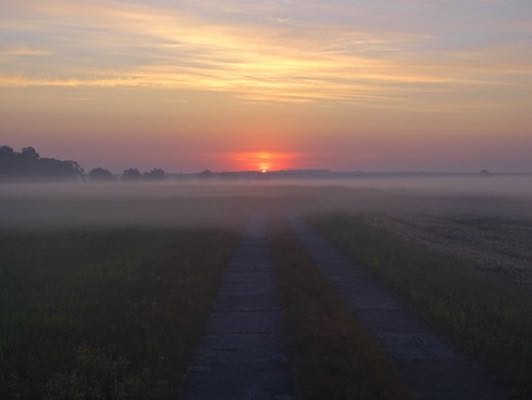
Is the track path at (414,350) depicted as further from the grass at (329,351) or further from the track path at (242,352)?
the track path at (242,352)

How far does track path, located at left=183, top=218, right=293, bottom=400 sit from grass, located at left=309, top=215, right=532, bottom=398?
298 cm

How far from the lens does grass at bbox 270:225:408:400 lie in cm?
845

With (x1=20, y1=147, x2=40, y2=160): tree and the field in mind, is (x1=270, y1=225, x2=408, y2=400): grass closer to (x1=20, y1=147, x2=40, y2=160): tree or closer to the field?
the field

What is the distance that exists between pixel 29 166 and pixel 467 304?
603 feet

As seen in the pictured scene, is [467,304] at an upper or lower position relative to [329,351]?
lower

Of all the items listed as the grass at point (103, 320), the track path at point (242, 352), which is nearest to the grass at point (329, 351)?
the track path at point (242, 352)

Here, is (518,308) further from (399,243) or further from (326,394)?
(399,243)

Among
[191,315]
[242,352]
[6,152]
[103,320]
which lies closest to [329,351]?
[242,352]

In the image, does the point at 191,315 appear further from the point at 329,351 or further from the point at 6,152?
the point at 6,152

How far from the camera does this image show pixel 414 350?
412 inches

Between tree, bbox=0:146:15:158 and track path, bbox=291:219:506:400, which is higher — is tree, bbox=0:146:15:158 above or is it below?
above

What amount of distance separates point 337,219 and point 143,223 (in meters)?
12.9

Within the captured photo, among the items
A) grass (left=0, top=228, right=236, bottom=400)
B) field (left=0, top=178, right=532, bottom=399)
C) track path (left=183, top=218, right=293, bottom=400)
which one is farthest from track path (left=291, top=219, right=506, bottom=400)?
grass (left=0, top=228, right=236, bottom=400)

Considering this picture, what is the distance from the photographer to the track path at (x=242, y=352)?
8570 mm
